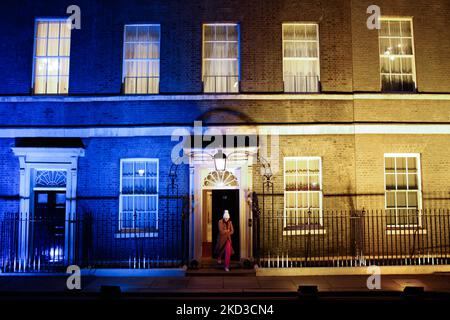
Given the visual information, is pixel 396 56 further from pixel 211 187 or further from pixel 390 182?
pixel 211 187

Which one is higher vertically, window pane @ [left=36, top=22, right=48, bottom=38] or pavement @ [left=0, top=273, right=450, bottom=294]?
window pane @ [left=36, top=22, right=48, bottom=38]

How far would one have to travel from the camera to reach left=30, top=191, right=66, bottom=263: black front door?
42.6ft

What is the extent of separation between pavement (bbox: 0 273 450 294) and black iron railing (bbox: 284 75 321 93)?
5.85m

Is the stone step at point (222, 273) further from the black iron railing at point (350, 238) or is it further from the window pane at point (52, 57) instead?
the window pane at point (52, 57)

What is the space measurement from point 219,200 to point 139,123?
3.51m

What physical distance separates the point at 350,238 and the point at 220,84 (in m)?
6.35

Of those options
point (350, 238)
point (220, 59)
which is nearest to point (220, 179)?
point (220, 59)

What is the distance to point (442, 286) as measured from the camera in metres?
10.5

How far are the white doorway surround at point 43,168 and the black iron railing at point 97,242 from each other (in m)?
0.03

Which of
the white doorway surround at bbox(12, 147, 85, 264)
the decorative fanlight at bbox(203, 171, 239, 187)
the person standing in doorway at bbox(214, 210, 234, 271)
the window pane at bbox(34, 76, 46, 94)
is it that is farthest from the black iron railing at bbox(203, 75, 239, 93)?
the window pane at bbox(34, 76, 46, 94)

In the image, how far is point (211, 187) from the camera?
1326 cm

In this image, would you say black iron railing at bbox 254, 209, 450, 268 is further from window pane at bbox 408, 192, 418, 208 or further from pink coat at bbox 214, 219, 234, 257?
pink coat at bbox 214, 219, 234, 257

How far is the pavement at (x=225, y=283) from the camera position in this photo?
10.2 m
